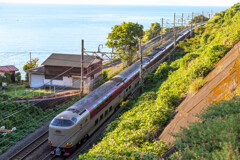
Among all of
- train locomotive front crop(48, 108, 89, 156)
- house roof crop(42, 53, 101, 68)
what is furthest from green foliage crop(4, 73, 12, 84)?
train locomotive front crop(48, 108, 89, 156)

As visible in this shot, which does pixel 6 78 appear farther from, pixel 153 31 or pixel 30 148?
pixel 153 31

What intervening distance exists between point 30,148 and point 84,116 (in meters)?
5.21

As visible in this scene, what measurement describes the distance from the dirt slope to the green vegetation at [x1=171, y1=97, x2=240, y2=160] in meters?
1.65

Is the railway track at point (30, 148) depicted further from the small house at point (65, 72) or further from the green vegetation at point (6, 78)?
the green vegetation at point (6, 78)

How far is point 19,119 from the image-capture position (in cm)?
2238

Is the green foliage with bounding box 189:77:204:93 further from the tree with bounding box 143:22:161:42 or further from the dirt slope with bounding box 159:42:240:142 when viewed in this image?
the tree with bounding box 143:22:161:42

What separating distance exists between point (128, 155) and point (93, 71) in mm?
26401

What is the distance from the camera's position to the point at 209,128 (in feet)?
25.5

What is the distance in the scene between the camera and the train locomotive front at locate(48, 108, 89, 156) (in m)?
15.4

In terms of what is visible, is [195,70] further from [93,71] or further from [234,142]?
[93,71]

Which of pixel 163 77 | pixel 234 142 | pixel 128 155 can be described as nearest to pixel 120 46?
pixel 163 77

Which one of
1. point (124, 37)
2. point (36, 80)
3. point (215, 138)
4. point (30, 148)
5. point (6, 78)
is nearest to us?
point (215, 138)

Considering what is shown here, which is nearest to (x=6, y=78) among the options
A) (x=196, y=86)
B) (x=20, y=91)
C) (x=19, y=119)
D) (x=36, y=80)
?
(x=36, y=80)

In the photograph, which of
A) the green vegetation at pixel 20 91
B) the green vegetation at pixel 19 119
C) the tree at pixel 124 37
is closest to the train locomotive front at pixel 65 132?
the green vegetation at pixel 19 119
